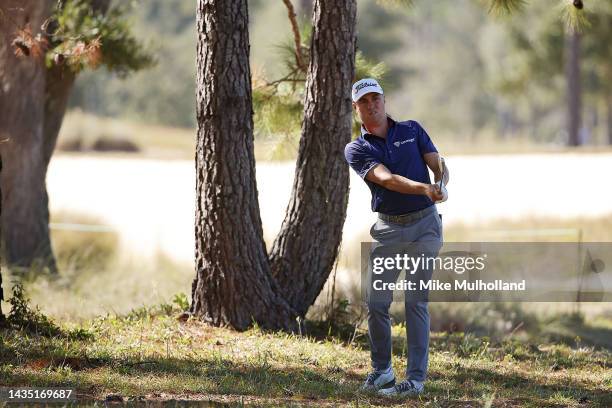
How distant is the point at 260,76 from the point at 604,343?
3.95 meters

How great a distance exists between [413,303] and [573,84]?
2934cm

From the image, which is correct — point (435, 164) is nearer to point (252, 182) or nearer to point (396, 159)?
point (396, 159)

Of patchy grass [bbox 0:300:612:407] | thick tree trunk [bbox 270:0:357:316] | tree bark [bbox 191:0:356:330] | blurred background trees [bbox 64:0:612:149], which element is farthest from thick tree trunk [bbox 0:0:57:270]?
thick tree trunk [bbox 270:0:357:316]

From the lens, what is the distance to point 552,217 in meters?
18.7

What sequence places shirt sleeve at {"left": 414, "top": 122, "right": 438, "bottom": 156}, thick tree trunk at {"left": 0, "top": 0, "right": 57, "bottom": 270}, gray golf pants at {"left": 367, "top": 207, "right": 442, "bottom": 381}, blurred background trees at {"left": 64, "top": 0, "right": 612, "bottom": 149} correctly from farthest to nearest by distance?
blurred background trees at {"left": 64, "top": 0, "right": 612, "bottom": 149}, thick tree trunk at {"left": 0, "top": 0, "right": 57, "bottom": 270}, shirt sleeve at {"left": 414, "top": 122, "right": 438, "bottom": 156}, gray golf pants at {"left": 367, "top": 207, "right": 442, "bottom": 381}

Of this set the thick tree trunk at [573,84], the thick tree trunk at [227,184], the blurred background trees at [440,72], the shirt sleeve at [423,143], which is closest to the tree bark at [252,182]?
the thick tree trunk at [227,184]

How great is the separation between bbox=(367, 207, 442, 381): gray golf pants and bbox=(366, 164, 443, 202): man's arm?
0.89ft

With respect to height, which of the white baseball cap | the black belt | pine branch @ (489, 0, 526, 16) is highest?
pine branch @ (489, 0, 526, 16)

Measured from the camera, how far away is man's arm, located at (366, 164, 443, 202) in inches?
243

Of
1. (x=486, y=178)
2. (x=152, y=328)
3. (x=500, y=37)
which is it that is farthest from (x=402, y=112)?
(x=152, y=328)

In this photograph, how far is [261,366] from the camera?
288 inches

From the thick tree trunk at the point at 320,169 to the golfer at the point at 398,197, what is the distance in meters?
2.01

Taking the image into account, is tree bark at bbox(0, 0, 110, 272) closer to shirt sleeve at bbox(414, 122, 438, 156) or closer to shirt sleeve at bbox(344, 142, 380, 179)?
shirt sleeve at bbox(344, 142, 380, 179)

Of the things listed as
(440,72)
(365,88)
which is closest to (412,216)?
(365,88)
